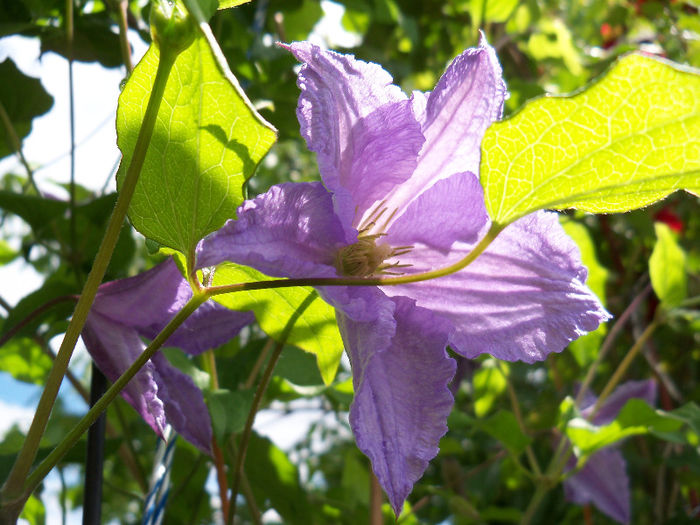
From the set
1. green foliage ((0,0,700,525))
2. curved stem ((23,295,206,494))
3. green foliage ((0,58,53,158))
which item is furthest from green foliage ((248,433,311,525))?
Answer: curved stem ((23,295,206,494))

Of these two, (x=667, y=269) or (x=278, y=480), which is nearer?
(x=278, y=480)

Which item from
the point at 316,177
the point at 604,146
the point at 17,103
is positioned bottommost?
the point at 604,146

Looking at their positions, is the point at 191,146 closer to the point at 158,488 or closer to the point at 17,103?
the point at 158,488

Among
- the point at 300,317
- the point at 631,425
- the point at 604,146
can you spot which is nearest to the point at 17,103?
the point at 300,317

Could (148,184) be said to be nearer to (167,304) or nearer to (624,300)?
(167,304)

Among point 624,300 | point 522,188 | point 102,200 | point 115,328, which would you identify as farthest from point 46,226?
point 624,300

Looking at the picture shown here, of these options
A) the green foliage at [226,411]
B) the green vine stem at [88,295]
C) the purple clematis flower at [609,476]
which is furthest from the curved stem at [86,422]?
the purple clematis flower at [609,476]
